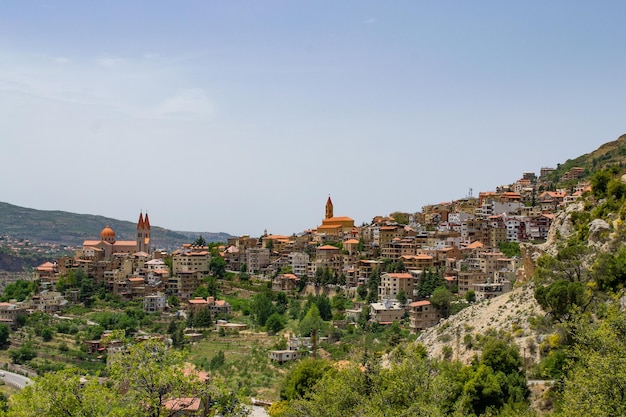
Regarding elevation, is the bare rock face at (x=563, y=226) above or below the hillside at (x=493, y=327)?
above

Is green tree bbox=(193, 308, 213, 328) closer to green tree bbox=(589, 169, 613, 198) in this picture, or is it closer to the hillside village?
the hillside village

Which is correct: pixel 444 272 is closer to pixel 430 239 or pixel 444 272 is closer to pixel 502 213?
pixel 430 239

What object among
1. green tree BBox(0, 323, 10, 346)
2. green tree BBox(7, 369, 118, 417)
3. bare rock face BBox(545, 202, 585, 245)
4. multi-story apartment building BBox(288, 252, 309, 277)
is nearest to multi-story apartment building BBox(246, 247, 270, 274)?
multi-story apartment building BBox(288, 252, 309, 277)

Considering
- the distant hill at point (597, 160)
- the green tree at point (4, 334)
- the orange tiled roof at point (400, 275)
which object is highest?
the distant hill at point (597, 160)

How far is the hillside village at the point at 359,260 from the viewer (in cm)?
5416

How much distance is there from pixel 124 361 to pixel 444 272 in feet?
145

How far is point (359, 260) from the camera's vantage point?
64.3 metres

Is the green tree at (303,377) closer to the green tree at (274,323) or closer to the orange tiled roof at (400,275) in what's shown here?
the green tree at (274,323)

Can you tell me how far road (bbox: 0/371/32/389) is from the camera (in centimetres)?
4616

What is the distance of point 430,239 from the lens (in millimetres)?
65562

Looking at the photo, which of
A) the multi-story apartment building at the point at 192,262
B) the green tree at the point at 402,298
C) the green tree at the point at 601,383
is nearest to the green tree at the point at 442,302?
the green tree at the point at 402,298

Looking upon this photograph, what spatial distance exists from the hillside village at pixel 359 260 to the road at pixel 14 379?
12.4 meters

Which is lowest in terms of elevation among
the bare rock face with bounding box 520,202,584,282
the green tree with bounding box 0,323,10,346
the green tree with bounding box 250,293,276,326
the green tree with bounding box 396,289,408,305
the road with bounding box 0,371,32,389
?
the road with bounding box 0,371,32,389

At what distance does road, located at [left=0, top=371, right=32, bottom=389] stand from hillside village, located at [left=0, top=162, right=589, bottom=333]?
12.4 meters
